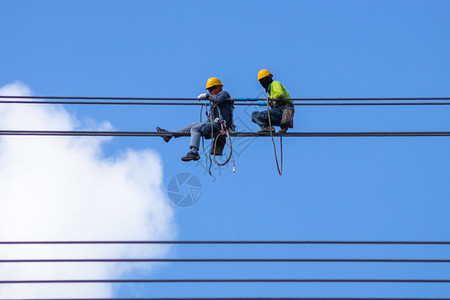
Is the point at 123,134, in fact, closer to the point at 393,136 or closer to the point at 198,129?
the point at 198,129

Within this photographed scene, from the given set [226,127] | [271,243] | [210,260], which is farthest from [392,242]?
[226,127]

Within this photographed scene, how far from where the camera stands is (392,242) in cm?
995

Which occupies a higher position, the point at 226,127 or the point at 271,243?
the point at 226,127

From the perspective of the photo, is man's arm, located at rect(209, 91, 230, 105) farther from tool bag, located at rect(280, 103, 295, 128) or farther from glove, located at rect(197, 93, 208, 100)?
tool bag, located at rect(280, 103, 295, 128)

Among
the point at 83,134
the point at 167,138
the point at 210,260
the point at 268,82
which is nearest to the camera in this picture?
the point at 210,260

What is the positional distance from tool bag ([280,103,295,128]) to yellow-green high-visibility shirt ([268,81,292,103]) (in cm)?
14

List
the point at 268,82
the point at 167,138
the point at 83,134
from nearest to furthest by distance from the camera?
the point at 83,134, the point at 167,138, the point at 268,82

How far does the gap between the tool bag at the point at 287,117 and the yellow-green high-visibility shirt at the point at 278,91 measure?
0.46ft

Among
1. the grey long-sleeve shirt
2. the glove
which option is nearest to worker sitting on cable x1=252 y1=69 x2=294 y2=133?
the grey long-sleeve shirt

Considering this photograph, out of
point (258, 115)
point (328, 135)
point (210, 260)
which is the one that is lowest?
point (210, 260)

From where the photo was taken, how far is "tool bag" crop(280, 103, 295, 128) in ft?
40.6

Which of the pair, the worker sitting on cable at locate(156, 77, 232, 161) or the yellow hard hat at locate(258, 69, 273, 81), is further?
the yellow hard hat at locate(258, 69, 273, 81)

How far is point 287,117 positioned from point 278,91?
0.43 metres

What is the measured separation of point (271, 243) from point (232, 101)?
3086 millimetres
